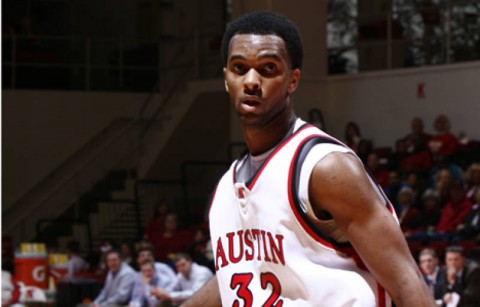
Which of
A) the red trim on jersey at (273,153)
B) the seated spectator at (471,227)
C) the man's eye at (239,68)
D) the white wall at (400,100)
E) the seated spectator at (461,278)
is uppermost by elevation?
the man's eye at (239,68)

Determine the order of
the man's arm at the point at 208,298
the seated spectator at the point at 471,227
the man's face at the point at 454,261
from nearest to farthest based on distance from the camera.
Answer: the man's arm at the point at 208,298 → the man's face at the point at 454,261 → the seated spectator at the point at 471,227

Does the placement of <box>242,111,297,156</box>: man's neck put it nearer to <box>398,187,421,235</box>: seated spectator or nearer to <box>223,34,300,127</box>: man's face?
<box>223,34,300,127</box>: man's face

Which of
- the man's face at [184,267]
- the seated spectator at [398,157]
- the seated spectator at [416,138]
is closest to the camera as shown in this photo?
the man's face at [184,267]

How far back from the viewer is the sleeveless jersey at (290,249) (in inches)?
107

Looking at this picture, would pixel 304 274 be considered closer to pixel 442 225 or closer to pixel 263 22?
pixel 263 22

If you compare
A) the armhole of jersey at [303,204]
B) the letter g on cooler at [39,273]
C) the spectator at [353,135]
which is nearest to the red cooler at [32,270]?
the letter g on cooler at [39,273]

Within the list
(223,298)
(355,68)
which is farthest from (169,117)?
(223,298)

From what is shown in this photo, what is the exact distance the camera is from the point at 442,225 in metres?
12.3

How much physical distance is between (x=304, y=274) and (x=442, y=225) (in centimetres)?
973

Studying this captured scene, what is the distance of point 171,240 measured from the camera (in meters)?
14.9

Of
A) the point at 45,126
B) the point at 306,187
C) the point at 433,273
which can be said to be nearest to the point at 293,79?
the point at 306,187

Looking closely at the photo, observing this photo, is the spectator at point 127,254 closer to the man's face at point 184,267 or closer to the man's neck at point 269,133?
the man's face at point 184,267

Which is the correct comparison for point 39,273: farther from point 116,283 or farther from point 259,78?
point 259,78

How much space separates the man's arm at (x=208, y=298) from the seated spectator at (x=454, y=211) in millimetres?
9061
